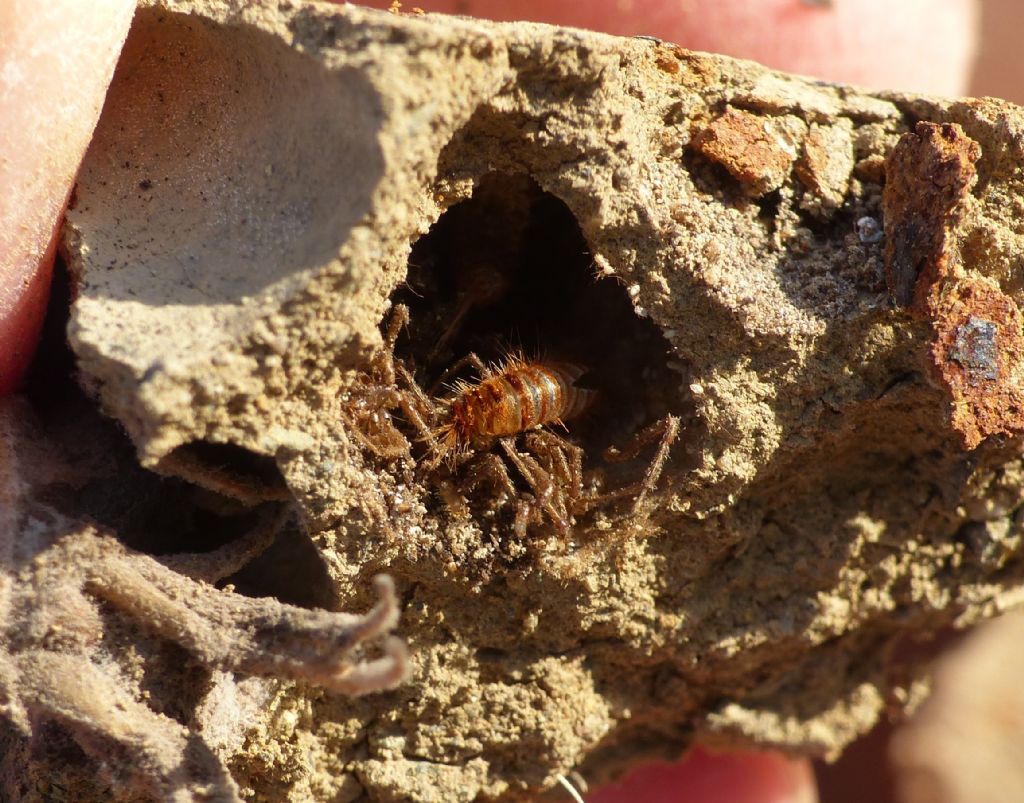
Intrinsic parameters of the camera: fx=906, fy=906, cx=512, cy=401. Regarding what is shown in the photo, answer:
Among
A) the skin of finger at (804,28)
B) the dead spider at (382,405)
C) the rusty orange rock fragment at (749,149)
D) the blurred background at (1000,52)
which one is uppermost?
the blurred background at (1000,52)

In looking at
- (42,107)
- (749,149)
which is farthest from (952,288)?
(42,107)

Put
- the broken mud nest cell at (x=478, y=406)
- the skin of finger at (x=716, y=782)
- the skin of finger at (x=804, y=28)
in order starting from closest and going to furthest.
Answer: the broken mud nest cell at (x=478, y=406) < the skin of finger at (x=804, y=28) < the skin of finger at (x=716, y=782)

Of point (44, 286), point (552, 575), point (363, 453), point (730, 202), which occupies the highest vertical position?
point (730, 202)

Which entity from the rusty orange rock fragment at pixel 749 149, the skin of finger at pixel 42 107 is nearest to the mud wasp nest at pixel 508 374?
the rusty orange rock fragment at pixel 749 149

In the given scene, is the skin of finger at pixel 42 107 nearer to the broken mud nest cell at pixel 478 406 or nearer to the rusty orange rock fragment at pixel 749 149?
the broken mud nest cell at pixel 478 406

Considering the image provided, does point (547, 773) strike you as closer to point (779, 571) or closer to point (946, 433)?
point (779, 571)

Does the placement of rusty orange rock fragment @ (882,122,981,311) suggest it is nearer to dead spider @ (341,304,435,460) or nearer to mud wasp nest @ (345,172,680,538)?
mud wasp nest @ (345,172,680,538)

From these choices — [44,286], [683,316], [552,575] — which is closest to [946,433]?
[683,316]

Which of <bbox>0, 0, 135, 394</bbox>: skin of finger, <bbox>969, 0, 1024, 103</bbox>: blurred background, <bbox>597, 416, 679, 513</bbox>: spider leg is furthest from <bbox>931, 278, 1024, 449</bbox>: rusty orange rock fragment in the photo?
<bbox>969, 0, 1024, 103</bbox>: blurred background
